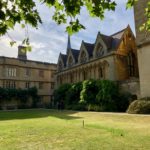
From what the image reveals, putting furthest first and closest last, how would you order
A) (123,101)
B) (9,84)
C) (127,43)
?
(9,84) → (127,43) → (123,101)

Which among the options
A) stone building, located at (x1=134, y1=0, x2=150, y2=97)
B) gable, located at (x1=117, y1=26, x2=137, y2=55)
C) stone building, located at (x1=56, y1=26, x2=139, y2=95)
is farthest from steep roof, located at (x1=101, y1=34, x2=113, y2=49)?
stone building, located at (x1=134, y1=0, x2=150, y2=97)

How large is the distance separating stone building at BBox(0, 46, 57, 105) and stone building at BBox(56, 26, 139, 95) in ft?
41.3

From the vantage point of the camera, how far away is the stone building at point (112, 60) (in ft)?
123

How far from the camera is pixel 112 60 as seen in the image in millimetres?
37906

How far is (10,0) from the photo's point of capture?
5375 millimetres

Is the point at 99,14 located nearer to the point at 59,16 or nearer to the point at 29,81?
the point at 59,16

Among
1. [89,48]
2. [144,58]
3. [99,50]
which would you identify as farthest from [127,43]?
[144,58]

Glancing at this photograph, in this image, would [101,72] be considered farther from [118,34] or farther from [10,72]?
[10,72]

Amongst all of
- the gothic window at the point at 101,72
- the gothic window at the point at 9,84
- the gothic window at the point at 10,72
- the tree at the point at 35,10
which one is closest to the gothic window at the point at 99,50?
the gothic window at the point at 101,72

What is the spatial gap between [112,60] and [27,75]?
23783 millimetres

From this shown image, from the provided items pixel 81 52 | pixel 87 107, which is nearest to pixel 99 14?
pixel 87 107

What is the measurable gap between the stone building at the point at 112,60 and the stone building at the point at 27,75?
12574mm

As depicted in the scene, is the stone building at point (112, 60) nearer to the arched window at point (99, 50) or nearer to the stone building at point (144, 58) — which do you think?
the arched window at point (99, 50)

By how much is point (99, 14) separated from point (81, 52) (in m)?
41.4
